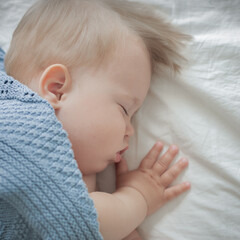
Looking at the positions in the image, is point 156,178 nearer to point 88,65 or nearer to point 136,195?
point 136,195

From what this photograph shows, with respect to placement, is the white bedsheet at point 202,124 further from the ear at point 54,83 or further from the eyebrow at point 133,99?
the ear at point 54,83

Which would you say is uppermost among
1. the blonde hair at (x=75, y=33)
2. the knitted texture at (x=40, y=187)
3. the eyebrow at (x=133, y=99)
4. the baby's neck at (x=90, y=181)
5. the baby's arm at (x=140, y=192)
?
the blonde hair at (x=75, y=33)

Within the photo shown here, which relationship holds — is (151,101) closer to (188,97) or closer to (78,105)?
(188,97)

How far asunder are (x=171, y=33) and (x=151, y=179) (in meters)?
0.44

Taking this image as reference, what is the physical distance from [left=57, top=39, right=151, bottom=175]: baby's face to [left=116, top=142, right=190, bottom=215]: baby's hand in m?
0.11

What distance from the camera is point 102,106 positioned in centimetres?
78

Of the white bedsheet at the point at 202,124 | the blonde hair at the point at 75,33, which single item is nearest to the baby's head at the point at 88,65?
the blonde hair at the point at 75,33

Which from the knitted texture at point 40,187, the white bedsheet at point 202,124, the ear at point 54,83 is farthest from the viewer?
the white bedsheet at point 202,124

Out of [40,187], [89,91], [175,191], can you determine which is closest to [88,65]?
[89,91]

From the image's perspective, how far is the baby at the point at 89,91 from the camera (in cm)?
67

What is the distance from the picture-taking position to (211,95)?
35.4 inches

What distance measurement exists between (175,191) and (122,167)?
18 cm

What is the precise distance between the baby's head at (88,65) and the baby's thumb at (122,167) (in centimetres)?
9

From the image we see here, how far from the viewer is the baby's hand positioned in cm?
88
